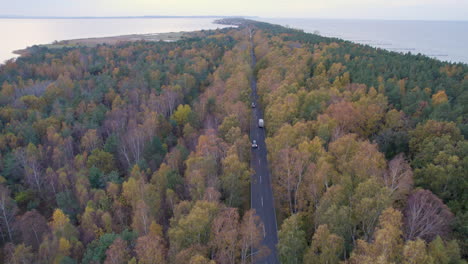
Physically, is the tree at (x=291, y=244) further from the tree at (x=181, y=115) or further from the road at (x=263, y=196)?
the tree at (x=181, y=115)

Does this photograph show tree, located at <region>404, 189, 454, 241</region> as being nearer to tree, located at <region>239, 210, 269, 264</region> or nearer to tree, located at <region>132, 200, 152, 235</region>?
tree, located at <region>239, 210, 269, 264</region>

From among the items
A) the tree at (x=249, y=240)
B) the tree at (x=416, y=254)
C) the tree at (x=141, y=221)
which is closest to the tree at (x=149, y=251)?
the tree at (x=141, y=221)

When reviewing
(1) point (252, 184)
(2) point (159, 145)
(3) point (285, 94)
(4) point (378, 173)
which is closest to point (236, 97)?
(3) point (285, 94)

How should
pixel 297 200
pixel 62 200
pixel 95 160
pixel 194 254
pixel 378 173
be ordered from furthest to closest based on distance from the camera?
pixel 95 160 < pixel 62 200 < pixel 297 200 < pixel 378 173 < pixel 194 254

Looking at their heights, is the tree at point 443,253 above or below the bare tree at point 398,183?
below

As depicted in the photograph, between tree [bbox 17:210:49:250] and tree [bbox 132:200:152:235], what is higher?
tree [bbox 132:200:152:235]

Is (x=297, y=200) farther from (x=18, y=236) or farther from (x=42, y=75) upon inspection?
(x=42, y=75)

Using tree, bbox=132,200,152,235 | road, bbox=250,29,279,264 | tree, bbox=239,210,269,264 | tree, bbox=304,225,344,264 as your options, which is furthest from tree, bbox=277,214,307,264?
tree, bbox=132,200,152,235
